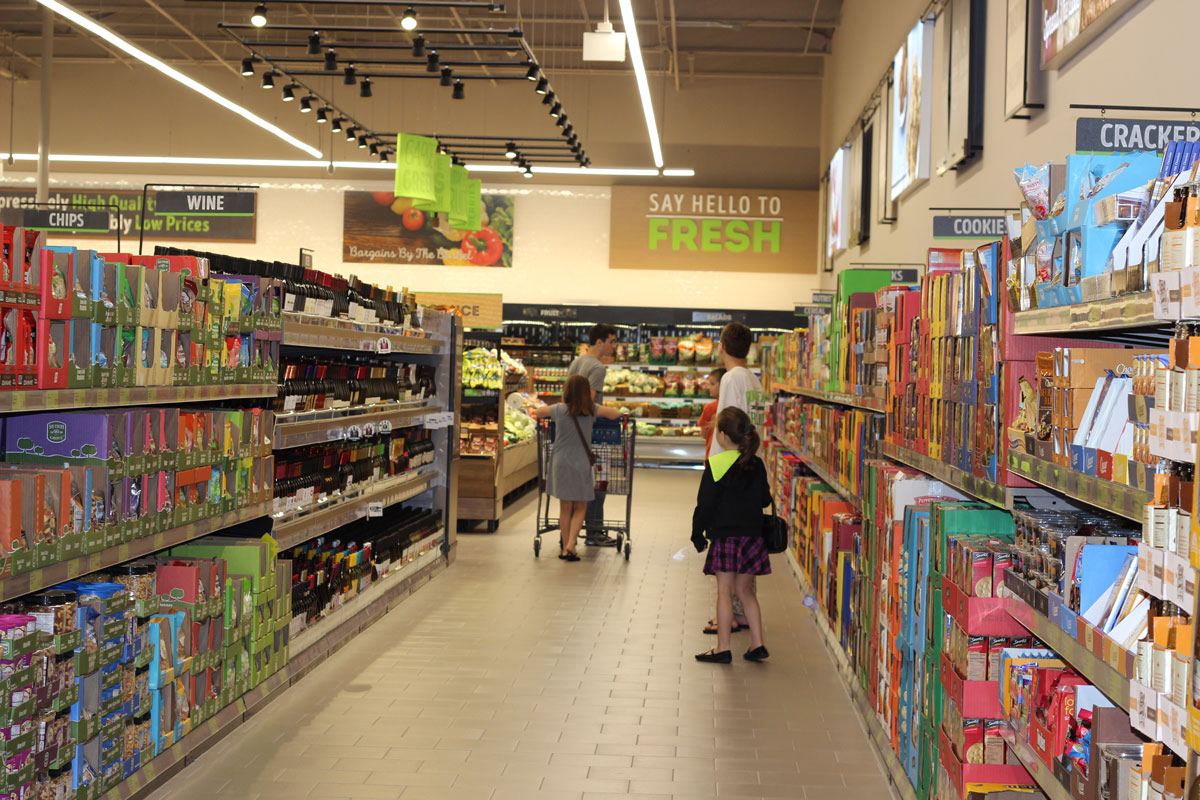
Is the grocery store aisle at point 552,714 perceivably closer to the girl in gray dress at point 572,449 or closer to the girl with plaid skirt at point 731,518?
the girl with plaid skirt at point 731,518

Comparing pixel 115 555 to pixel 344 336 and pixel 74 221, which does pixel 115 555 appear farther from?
pixel 74 221

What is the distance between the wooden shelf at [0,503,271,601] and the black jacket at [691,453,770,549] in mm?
2177

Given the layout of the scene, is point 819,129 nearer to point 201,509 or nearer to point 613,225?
point 613,225

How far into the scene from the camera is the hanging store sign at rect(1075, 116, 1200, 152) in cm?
275

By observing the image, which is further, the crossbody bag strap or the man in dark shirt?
the man in dark shirt

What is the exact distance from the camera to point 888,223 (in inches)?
402

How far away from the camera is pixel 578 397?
8.55 m

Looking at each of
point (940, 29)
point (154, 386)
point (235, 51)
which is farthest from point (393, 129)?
point (154, 386)

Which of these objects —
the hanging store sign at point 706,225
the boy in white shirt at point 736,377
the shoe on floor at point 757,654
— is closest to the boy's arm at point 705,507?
the shoe on floor at point 757,654

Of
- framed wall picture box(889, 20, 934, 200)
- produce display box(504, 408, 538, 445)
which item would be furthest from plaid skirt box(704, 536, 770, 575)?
produce display box(504, 408, 538, 445)

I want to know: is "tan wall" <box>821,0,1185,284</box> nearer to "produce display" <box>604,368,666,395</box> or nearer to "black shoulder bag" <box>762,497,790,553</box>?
"black shoulder bag" <box>762,497,790,553</box>

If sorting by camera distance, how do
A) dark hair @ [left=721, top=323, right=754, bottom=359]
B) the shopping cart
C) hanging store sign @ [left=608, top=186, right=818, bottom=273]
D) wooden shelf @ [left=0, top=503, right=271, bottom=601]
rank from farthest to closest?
hanging store sign @ [left=608, top=186, right=818, bottom=273]
the shopping cart
dark hair @ [left=721, top=323, right=754, bottom=359]
wooden shelf @ [left=0, top=503, right=271, bottom=601]

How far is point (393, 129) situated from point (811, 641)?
12.9m

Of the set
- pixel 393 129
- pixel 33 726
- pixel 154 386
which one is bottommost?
pixel 33 726
